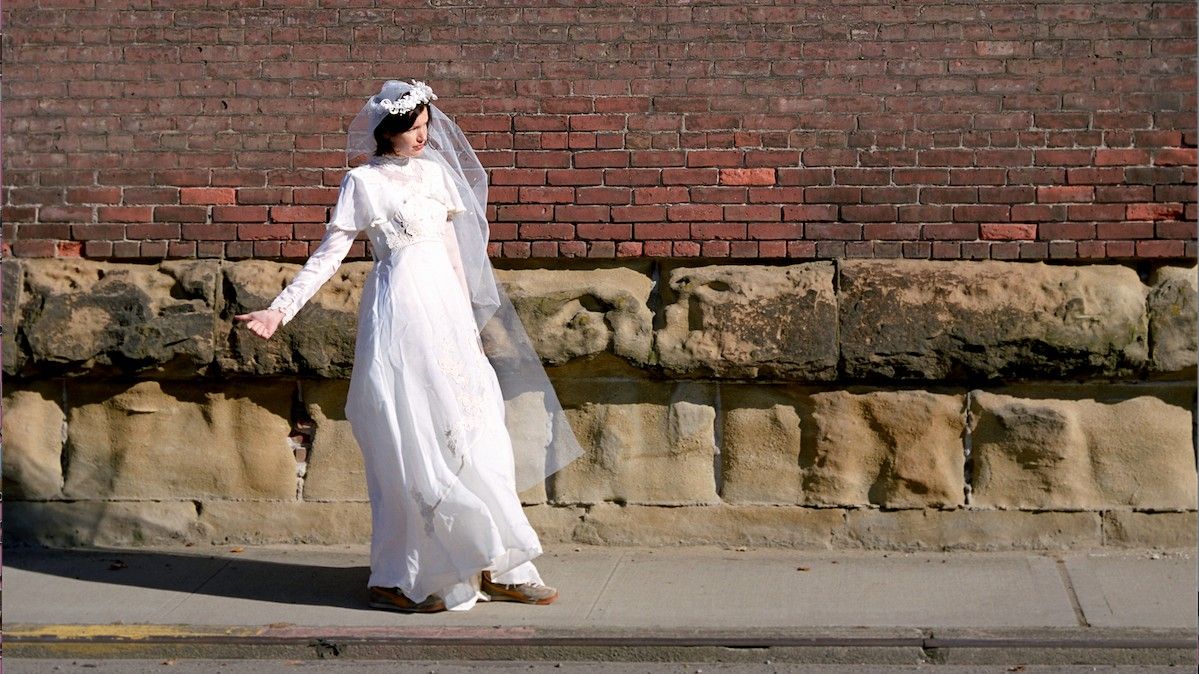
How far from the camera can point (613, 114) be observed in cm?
707

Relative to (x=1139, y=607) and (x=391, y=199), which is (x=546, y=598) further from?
(x=1139, y=607)

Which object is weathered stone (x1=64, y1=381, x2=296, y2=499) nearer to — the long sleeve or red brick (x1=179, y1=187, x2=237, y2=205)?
red brick (x1=179, y1=187, x2=237, y2=205)

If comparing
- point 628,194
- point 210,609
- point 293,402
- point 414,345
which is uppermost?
point 628,194

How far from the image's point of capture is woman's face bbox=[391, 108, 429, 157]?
6012 mm

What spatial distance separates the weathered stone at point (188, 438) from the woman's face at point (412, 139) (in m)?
1.65

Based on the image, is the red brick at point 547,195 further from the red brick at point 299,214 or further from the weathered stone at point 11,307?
the weathered stone at point 11,307

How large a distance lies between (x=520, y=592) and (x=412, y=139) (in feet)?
6.05

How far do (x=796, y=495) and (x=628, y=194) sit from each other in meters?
1.59

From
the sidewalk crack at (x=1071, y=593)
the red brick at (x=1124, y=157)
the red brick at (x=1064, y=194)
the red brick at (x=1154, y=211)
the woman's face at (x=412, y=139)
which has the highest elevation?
the woman's face at (x=412, y=139)

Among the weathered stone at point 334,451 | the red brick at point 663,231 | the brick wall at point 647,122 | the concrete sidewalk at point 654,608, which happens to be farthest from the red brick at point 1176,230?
the weathered stone at point 334,451

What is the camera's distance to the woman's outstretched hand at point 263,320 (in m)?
5.58

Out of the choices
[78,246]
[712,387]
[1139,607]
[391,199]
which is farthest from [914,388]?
[78,246]

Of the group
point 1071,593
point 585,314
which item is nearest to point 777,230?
point 585,314

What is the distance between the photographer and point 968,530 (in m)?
6.92
